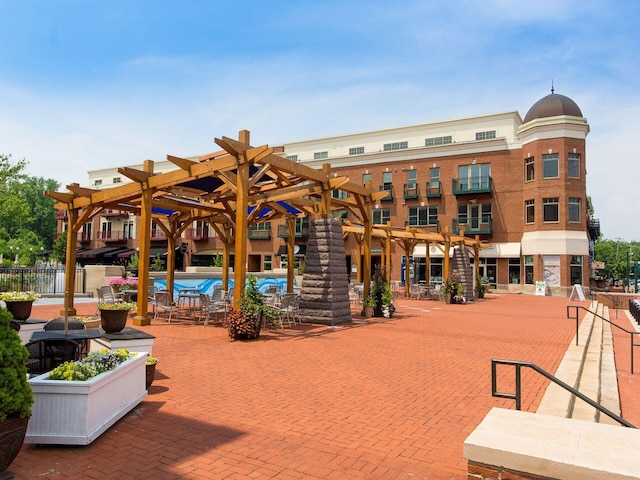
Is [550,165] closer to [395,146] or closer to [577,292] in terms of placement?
[577,292]

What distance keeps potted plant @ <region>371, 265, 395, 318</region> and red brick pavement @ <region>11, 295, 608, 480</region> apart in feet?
16.1

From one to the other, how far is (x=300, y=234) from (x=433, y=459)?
3806cm

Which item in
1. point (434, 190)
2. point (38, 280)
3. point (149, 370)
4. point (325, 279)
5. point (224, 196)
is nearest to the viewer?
point (149, 370)

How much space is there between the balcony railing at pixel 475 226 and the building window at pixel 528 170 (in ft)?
12.9

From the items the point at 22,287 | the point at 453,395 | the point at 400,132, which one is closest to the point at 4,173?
the point at 22,287

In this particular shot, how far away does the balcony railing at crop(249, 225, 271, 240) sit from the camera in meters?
44.0

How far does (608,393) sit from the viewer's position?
6.79 meters

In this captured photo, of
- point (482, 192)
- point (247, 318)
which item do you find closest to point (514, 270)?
point (482, 192)

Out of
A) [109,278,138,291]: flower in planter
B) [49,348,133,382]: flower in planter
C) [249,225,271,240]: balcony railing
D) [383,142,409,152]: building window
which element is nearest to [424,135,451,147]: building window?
[383,142,409,152]: building window

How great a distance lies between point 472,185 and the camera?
120 ft

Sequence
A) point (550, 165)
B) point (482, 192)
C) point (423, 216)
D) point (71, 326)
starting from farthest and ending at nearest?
1. point (423, 216)
2. point (482, 192)
3. point (550, 165)
4. point (71, 326)

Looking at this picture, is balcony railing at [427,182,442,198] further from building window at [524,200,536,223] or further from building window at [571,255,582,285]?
building window at [571,255,582,285]

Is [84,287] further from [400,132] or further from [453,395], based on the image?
[400,132]

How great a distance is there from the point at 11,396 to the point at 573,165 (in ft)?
117
